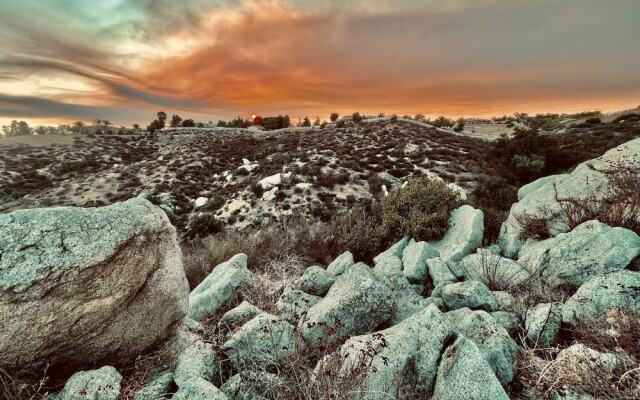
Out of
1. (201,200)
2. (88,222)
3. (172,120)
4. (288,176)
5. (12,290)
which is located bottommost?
(201,200)

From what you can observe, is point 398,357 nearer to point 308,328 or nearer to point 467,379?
point 467,379

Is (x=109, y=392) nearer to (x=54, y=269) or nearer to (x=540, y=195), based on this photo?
(x=54, y=269)

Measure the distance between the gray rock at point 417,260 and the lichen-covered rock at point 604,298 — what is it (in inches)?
92.8

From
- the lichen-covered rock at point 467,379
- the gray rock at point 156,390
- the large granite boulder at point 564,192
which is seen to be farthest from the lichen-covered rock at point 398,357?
the large granite boulder at point 564,192

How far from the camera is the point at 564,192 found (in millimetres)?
6496

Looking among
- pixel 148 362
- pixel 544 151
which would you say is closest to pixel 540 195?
pixel 148 362

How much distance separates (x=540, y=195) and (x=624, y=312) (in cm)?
501

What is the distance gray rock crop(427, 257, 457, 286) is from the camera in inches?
197

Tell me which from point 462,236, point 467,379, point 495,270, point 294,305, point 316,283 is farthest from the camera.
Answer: point 462,236

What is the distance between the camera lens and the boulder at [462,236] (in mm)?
6309

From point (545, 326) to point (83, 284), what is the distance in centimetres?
469

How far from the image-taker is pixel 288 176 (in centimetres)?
2466

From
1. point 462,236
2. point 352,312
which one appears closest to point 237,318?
point 352,312

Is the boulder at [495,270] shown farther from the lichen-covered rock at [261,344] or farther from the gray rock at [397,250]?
the lichen-covered rock at [261,344]
